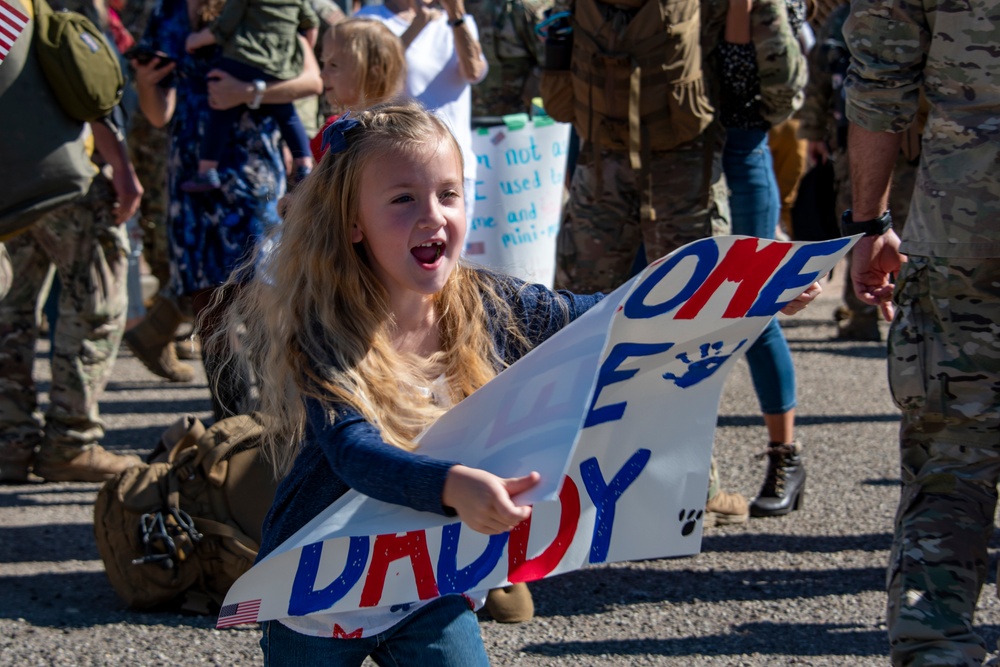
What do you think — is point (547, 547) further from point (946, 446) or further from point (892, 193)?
point (892, 193)

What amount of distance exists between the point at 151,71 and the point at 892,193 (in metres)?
3.92

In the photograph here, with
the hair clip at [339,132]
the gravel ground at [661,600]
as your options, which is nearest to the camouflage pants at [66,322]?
→ the gravel ground at [661,600]

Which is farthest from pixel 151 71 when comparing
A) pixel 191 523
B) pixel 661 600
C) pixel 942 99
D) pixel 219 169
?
pixel 942 99

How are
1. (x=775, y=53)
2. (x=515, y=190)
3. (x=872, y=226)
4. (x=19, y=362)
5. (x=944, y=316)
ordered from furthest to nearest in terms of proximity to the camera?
(x=515, y=190)
(x=19, y=362)
(x=775, y=53)
(x=872, y=226)
(x=944, y=316)

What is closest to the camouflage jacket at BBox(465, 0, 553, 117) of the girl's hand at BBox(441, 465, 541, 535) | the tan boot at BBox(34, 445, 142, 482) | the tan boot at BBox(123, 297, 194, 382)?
the tan boot at BBox(123, 297, 194, 382)

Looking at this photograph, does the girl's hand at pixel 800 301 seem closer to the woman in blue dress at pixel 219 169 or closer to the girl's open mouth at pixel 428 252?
the girl's open mouth at pixel 428 252

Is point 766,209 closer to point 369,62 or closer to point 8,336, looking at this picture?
point 369,62

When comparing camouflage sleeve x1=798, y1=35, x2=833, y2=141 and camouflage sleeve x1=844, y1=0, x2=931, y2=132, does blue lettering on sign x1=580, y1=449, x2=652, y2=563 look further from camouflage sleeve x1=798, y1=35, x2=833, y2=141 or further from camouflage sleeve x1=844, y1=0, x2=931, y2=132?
camouflage sleeve x1=798, y1=35, x2=833, y2=141

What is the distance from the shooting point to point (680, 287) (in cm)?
214

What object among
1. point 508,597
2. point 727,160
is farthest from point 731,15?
point 508,597

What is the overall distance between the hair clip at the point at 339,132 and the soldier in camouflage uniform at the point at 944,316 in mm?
1175

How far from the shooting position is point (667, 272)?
2.10 meters

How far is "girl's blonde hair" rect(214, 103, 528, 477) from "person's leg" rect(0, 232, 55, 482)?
297 centimetres

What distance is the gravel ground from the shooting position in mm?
3408
